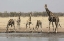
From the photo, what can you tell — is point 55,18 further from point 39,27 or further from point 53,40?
point 53,40

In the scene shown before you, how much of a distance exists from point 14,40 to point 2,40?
29.9 inches

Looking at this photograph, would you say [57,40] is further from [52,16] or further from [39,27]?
[39,27]

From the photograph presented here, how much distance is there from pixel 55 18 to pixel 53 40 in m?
6.19

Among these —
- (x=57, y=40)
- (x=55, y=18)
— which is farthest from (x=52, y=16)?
(x=57, y=40)

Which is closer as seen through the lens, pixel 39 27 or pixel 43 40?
pixel 43 40

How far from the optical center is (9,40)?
19.0 m

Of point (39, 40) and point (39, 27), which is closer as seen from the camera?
point (39, 40)

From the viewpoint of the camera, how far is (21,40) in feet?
62.4
